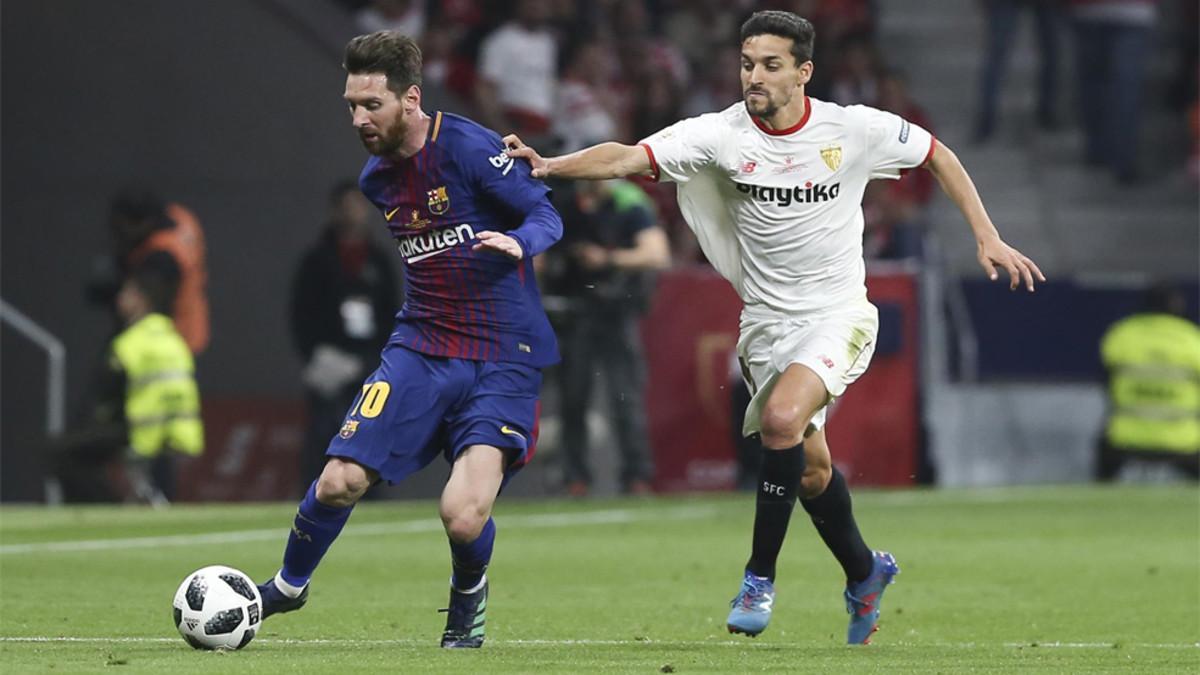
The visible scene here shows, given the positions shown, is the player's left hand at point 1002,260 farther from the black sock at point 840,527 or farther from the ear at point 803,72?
the black sock at point 840,527

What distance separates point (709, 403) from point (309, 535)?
9472 millimetres

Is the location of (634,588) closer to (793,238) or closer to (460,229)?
(793,238)

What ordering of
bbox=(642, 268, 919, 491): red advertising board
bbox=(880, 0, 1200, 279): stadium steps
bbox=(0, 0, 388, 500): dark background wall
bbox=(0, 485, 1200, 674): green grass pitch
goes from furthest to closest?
bbox=(880, 0, 1200, 279): stadium steps
bbox=(0, 0, 388, 500): dark background wall
bbox=(642, 268, 919, 491): red advertising board
bbox=(0, 485, 1200, 674): green grass pitch

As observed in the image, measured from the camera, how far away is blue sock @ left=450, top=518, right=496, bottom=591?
7.86 meters

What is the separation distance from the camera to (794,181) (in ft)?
27.8

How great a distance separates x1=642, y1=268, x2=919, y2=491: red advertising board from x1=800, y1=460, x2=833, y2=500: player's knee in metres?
8.50

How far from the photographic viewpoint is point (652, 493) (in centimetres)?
1692

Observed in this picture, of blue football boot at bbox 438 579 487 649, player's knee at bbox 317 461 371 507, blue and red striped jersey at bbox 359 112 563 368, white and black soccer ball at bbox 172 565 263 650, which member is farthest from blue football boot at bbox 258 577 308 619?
blue and red striped jersey at bbox 359 112 563 368

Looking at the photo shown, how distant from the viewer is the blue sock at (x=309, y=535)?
7801mm

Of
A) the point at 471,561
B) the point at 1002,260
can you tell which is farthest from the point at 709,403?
the point at 471,561

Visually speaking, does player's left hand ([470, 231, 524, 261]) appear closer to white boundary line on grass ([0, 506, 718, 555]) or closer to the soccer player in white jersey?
the soccer player in white jersey

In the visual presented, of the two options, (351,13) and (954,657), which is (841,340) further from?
(351,13)

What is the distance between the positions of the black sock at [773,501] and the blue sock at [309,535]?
1.41 metres

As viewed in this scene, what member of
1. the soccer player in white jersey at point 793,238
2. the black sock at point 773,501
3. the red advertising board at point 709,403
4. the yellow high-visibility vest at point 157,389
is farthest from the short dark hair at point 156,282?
the black sock at point 773,501
